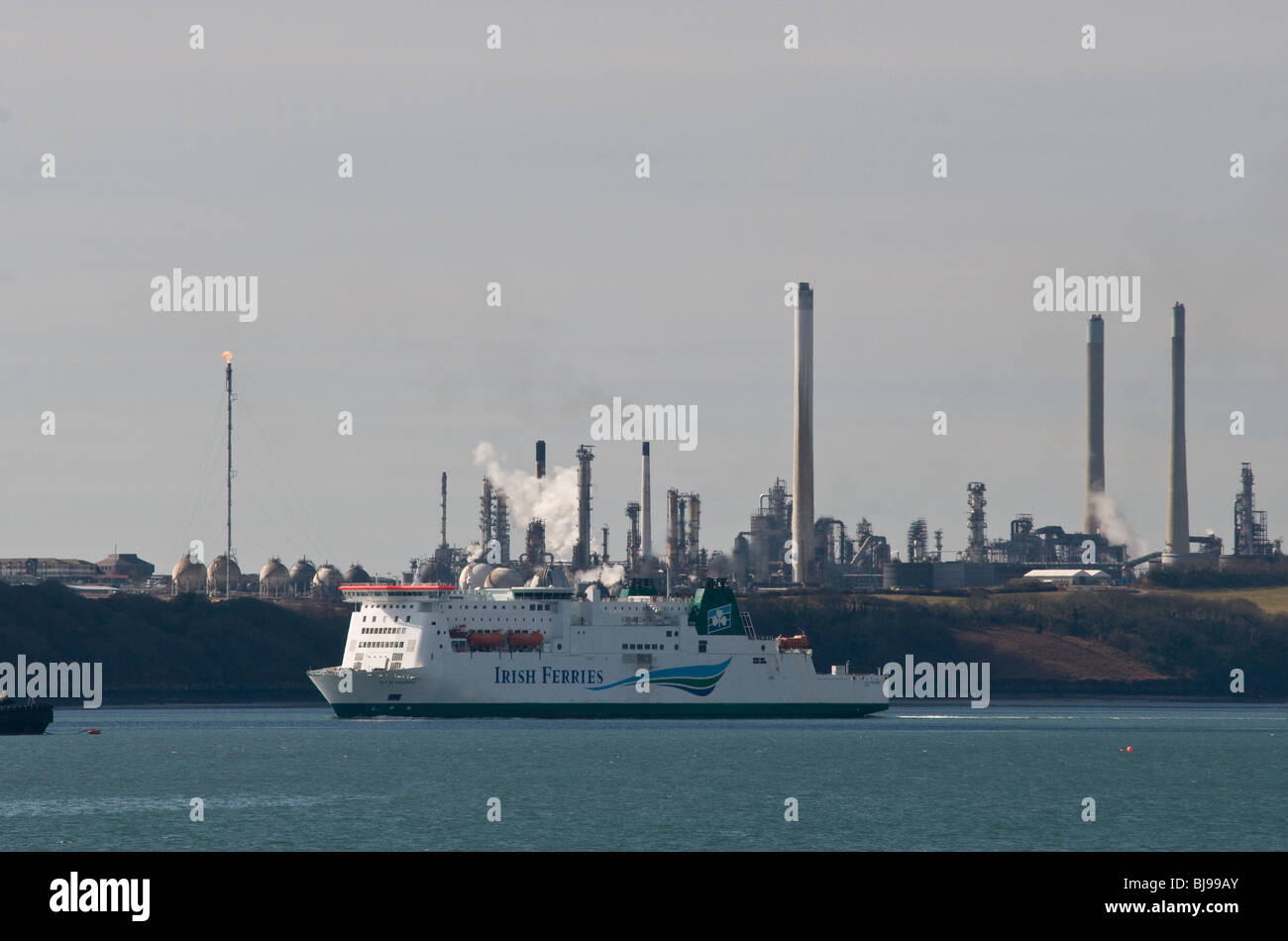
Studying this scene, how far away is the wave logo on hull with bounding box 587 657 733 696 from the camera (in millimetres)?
106438

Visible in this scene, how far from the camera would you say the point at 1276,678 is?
173 meters

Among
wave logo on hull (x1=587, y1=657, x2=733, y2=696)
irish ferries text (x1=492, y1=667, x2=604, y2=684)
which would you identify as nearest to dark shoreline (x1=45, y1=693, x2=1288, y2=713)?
irish ferries text (x1=492, y1=667, x2=604, y2=684)

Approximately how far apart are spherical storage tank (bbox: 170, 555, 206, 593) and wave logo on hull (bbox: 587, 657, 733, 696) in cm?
8730

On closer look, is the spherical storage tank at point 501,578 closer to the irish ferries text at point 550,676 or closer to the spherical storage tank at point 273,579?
the irish ferries text at point 550,676

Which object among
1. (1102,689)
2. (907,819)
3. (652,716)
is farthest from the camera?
(1102,689)

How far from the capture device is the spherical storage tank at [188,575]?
182125mm

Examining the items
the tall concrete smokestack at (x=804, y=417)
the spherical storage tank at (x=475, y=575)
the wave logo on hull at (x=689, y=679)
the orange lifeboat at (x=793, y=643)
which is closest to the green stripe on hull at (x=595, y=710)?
the wave logo on hull at (x=689, y=679)

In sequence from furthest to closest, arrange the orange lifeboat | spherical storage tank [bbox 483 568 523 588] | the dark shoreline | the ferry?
the dark shoreline → spherical storage tank [bbox 483 568 523 588] → the orange lifeboat → the ferry

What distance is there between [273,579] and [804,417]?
58571 mm

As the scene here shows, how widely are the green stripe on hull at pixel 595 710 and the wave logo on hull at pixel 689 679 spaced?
1.01 metres

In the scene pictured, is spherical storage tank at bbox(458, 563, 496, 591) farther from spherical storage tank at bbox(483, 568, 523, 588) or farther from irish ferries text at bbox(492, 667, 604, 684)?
irish ferries text at bbox(492, 667, 604, 684)
